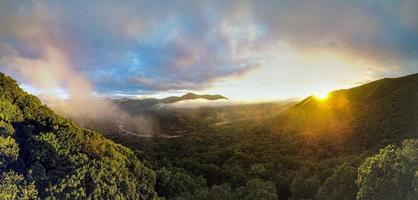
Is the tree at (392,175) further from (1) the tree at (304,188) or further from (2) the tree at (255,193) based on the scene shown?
(1) the tree at (304,188)

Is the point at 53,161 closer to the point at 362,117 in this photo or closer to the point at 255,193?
the point at 255,193

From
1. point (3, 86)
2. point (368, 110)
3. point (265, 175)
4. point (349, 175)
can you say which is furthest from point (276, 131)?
point (3, 86)

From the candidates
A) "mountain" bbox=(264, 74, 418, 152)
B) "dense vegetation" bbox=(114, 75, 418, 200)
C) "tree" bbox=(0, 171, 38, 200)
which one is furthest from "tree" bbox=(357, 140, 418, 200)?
"mountain" bbox=(264, 74, 418, 152)

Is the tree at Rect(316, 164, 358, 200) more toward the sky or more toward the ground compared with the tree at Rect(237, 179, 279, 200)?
more toward the sky

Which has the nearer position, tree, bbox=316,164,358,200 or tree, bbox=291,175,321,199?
tree, bbox=316,164,358,200

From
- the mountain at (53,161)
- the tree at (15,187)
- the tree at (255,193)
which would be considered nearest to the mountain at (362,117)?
the tree at (255,193)

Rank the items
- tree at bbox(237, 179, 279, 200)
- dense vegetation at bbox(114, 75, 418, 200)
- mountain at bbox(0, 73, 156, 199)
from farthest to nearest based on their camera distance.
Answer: tree at bbox(237, 179, 279, 200) → mountain at bbox(0, 73, 156, 199) → dense vegetation at bbox(114, 75, 418, 200)

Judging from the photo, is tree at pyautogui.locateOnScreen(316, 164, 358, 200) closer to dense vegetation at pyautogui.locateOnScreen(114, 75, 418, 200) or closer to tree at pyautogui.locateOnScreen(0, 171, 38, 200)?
dense vegetation at pyautogui.locateOnScreen(114, 75, 418, 200)
